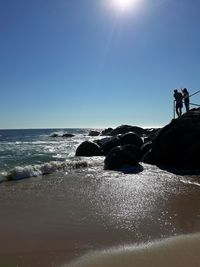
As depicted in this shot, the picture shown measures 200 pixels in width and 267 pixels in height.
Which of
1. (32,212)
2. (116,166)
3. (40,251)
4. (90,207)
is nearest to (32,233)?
(40,251)

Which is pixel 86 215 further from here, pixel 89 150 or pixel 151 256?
pixel 89 150

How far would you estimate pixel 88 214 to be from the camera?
8000 millimetres

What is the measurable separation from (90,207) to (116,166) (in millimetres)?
7536

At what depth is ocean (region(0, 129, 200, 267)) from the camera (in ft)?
19.7

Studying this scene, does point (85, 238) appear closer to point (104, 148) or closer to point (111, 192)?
point (111, 192)

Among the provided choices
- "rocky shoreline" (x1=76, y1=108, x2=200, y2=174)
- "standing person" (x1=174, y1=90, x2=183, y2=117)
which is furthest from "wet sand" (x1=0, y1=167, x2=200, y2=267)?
"standing person" (x1=174, y1=90, x2=183, y2=117)

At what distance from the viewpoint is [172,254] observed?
5.59m

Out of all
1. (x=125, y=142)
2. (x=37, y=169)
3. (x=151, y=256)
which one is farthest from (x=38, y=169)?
(x=151, y=256)

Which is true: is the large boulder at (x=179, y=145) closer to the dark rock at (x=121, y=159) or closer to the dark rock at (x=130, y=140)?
the dark rock at (x=121, y=159)

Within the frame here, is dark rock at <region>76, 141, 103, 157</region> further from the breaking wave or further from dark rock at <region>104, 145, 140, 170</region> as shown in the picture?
dark rock at <region>104, 145, 140, 170</region>

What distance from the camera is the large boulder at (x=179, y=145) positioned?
646 inches

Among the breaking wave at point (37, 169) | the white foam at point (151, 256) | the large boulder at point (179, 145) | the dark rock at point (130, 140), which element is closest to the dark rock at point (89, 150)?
the dark rock at point (130, 140)

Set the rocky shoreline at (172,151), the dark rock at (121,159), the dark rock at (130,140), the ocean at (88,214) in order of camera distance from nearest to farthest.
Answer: the ocean at (88,214)
the dark rock at (121,159)
the rocky shoreline at (172,151)
the dark rock at (130,140)

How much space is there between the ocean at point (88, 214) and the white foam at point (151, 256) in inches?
8.0
